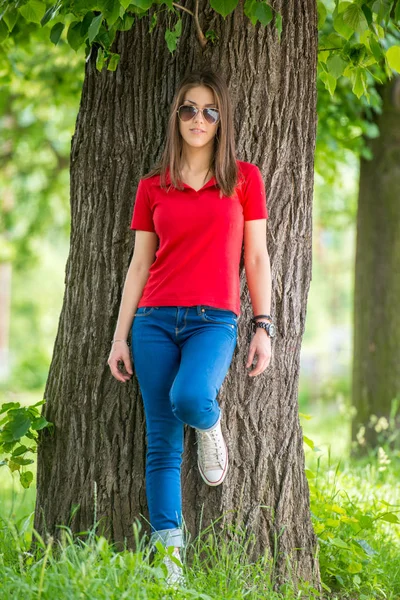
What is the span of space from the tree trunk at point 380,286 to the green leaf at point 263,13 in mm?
4959

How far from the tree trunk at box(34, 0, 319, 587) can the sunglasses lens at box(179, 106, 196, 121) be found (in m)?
0.25

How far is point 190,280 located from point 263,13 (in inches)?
50.0

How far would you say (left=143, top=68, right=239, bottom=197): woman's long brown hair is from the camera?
3592 mm

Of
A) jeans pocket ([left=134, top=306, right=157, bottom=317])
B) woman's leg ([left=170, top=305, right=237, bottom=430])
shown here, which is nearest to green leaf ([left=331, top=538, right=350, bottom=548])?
woman's leg ([left=170, top=305, right=237, bottom=430])

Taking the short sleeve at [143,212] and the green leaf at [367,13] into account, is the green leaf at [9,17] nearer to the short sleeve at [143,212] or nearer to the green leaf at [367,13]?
the short sleeve at [143,212]

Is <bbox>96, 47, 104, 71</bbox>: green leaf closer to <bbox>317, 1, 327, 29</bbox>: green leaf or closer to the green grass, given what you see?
<bbox>317, 1, 327, 29</bbox>: green leaf

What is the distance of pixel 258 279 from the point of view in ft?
12.1

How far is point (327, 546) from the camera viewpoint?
4164 mm

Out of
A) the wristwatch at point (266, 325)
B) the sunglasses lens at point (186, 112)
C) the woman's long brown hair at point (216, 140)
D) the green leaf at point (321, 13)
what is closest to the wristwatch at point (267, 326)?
the wristwatch at point (266, 325)

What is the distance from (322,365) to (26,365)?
7.58 metres

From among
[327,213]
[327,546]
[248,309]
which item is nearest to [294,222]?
[248,309]

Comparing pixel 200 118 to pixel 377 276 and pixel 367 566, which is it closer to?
pixel 367 566

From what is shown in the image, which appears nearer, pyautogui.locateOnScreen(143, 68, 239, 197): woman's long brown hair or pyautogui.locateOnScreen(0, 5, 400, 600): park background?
pyautogui.locateOnScreen(143, 68, 239, 197): woman's long brown hair

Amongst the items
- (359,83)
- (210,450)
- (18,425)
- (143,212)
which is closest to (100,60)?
(143,212)
